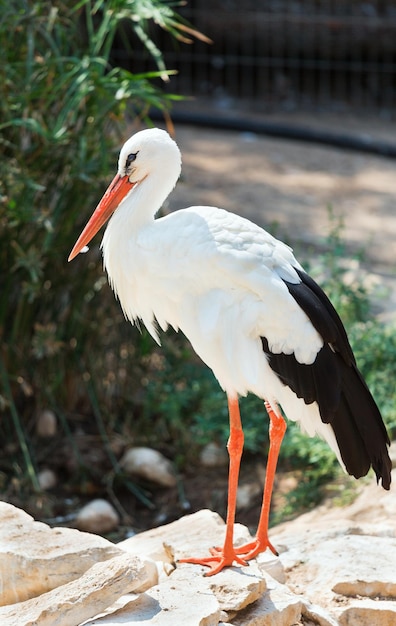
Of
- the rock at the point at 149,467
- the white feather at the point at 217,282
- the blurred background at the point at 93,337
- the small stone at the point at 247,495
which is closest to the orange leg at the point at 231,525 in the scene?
the white feather at the point at 217,282

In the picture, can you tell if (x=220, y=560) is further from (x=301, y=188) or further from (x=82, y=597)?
(x=301, y=188)

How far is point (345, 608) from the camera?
3025 mm

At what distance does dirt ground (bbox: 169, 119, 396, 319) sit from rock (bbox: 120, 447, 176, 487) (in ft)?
5.47

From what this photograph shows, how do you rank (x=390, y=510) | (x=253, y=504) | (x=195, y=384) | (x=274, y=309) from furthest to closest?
1. (x=195, y=384)
2. (x=253, y=504)
3. (x=390, y=510)
4. (x=274, y=309)

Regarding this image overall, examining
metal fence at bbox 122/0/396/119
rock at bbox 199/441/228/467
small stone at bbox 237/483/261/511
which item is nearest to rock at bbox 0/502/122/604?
small stone at bbox 237/483/261/511

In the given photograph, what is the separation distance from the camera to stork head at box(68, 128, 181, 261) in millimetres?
3275

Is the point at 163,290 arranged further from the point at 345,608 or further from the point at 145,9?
the point at 145,9

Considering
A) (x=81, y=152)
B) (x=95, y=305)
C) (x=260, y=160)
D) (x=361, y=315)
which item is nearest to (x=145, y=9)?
(x=81, y=152)

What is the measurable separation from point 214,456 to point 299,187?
3.21 meters

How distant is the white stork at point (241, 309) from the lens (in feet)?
10.1

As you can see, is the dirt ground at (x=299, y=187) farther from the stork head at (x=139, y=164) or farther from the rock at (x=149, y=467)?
the stork head at (x=139, y=164)

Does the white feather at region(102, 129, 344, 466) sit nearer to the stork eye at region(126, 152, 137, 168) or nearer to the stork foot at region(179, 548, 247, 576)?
the stork eye at region(126, 152, 137, 168)

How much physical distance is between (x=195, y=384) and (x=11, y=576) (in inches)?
91.4

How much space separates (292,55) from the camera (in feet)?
32.8
